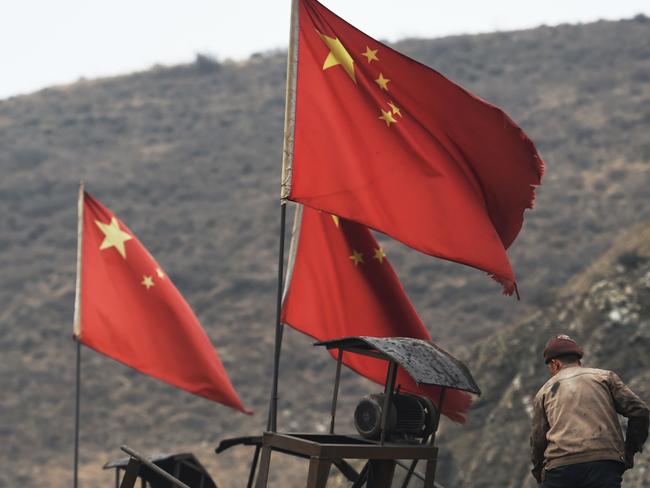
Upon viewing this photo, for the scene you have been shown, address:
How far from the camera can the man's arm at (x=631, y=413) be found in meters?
6.92

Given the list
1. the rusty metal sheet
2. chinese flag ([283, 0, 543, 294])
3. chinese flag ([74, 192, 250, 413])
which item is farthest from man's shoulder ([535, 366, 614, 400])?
chinese flag ([74, 192, 250, 413])

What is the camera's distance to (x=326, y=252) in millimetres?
11234

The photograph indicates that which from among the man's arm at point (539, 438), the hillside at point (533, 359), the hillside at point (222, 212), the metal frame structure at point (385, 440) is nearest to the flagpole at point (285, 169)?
the metal frame structure at point (385, 440)

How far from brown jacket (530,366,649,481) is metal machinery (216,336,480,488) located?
641mm

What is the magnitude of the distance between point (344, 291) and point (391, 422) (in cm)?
366

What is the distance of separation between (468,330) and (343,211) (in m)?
26.9

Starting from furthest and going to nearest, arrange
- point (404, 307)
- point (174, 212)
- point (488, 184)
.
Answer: point (174, 212) < point (404, 307) < point (488, 184)

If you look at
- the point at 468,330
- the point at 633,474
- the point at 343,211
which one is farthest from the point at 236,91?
the point at 343,211

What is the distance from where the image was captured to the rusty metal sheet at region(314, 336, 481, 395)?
734cm

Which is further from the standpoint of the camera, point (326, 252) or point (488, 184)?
point (326, 252)

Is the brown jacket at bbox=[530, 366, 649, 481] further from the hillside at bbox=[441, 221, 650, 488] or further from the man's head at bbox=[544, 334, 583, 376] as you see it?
the hillside at bbox=[441, 221, 650, 488]

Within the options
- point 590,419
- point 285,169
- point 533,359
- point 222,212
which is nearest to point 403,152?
point 285,169

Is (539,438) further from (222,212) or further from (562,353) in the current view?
(222,212)

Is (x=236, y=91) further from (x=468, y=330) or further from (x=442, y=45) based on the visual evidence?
(x=468, y=330)
